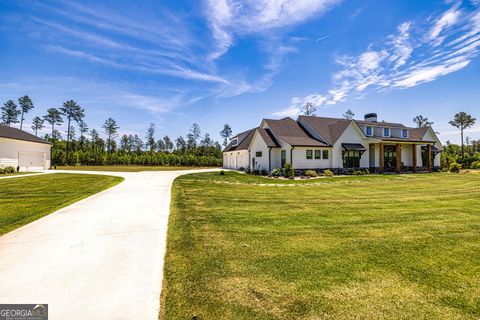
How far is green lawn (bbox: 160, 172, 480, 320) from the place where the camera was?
2.60m

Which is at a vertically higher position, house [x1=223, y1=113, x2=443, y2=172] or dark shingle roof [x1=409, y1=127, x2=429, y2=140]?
dark shingle roof [x1=409, y1=127, x2=429, y2=140]

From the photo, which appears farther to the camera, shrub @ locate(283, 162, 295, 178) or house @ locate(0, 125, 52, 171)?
house @ locate(0, 125, 52, 171)

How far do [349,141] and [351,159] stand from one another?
2018 mm

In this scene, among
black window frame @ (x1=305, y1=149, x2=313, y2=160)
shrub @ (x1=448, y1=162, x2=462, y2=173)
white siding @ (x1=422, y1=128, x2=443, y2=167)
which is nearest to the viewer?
black window frame @ (x1=305, y1=149, x2=313, y2=160)

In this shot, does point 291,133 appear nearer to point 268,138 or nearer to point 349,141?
point 268,138

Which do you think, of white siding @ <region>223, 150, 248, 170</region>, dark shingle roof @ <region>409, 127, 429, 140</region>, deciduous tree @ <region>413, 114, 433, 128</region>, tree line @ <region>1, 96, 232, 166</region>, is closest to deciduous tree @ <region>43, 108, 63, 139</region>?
tree line @ <region>1, 96, 232, 166</region>

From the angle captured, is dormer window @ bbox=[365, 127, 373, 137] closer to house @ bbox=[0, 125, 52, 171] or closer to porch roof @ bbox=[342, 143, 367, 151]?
porch roof @ bbox=[342, 143, 367, 151]

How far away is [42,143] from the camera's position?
3098 centimetres

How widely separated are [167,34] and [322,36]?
922cm

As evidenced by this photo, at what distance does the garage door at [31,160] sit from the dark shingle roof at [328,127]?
33.9 metres

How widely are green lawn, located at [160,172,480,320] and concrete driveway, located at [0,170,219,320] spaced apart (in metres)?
0.35

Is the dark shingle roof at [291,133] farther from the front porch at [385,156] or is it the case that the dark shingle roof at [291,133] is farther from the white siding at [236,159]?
the white siding at [236,159]

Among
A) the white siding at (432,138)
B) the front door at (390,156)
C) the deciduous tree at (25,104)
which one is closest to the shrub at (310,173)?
the front door at (390,156)

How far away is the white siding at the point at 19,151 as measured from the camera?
25.3 meters
